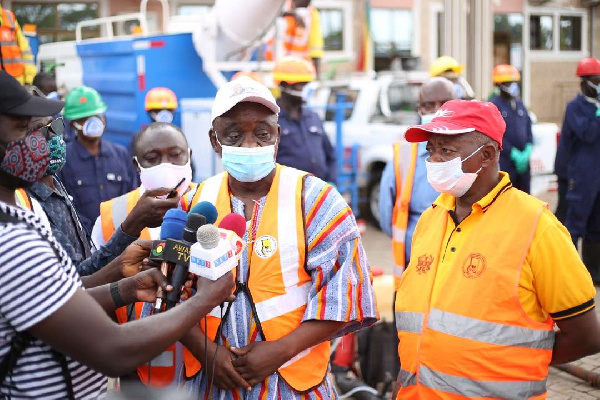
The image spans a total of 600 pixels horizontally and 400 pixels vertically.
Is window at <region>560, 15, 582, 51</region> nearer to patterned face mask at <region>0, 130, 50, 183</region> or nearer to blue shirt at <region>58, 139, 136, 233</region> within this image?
blue shirt at <region>58, 139, 136, 233</region>

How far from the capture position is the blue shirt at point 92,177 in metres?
5.79

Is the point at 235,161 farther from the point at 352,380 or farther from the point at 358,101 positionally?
the point at 358,101

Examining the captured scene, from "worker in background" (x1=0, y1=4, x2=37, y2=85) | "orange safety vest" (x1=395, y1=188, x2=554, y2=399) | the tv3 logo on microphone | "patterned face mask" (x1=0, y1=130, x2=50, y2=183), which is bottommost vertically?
"orange safety vest" (x1=395, y1=188, x2=554, y2=399)

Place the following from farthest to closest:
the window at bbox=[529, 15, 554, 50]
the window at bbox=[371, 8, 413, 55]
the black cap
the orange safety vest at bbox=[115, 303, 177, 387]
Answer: the window at bbox=[529, 15, 554, 50]
the window at bbox=[371, 8, 413, 55]
the orange safety vest at bbox=[115, 303, 177, 387]
the black cap

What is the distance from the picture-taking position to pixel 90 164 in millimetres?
5922

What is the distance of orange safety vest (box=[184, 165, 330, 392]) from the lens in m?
2.55

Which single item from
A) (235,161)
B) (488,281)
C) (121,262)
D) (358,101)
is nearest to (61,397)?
(121,262)

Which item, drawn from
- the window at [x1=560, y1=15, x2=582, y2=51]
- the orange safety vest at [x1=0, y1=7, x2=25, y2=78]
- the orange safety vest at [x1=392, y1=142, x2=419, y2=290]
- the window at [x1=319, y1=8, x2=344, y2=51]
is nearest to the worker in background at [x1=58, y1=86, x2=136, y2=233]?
the orange safety vest at [x1=392, y1=142, x2=419, y2=290]

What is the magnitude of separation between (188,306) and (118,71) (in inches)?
316

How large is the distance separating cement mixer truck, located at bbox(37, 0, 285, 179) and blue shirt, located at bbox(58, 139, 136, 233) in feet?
9.01

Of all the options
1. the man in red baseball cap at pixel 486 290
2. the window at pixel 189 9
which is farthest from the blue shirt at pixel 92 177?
the window at pixel 189 9

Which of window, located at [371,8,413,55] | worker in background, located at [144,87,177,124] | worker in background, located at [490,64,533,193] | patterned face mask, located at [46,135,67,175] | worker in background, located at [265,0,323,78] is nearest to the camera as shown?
patterned face mask, located at [46,135,67,175]

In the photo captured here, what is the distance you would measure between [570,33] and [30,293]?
1057 inches

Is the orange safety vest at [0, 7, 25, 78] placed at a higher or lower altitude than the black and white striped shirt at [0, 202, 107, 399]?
higher
